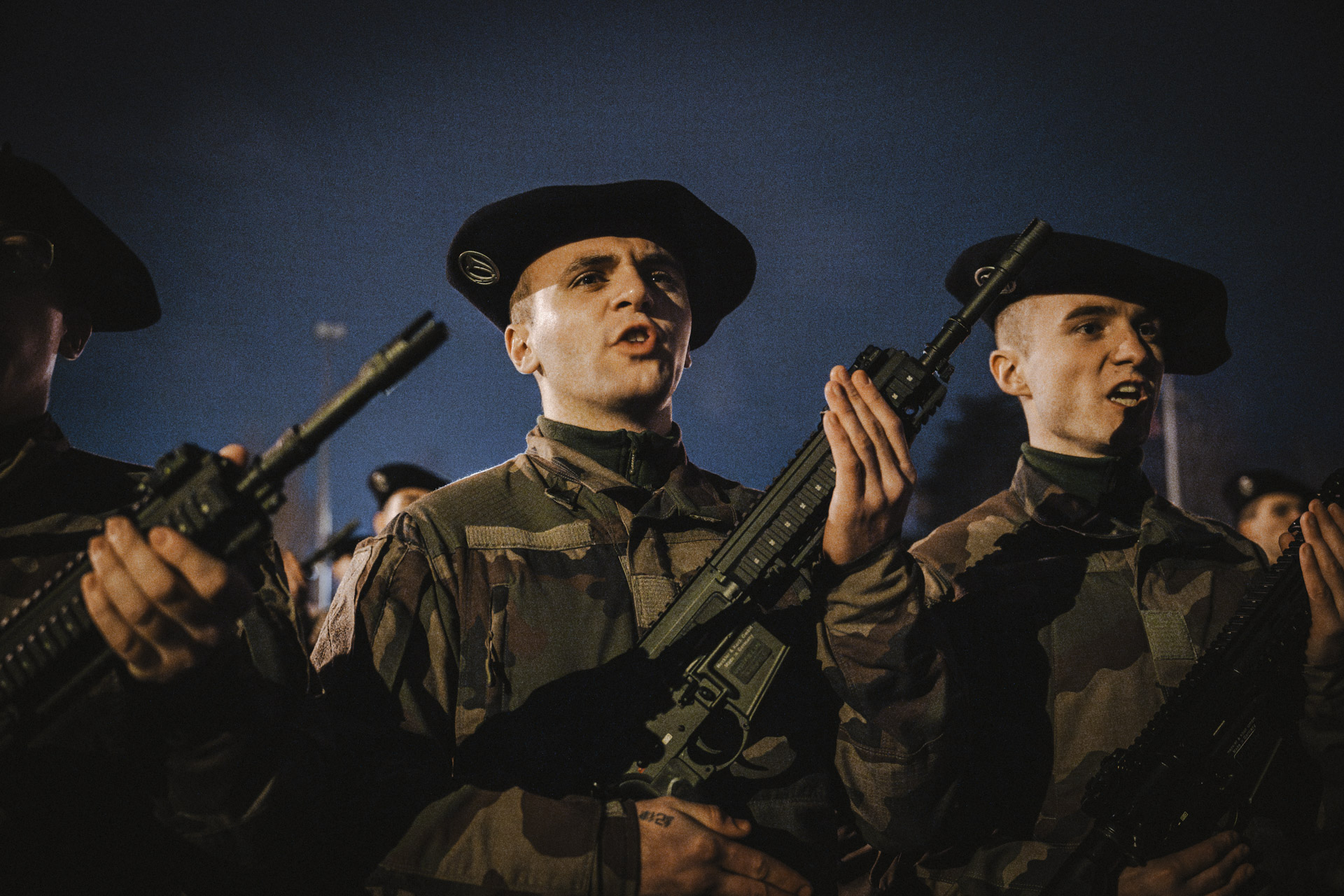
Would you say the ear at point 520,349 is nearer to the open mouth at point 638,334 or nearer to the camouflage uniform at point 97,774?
the open mouth at point 638,334

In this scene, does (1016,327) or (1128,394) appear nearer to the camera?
(1128,394)

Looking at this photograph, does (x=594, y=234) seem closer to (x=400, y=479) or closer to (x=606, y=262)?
(x=606, y=262)

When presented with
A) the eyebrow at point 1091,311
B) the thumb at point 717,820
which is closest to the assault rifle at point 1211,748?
the eyebrow at point 1091,311

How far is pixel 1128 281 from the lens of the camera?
3.41 m

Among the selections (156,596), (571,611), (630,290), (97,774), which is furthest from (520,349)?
(97,774)

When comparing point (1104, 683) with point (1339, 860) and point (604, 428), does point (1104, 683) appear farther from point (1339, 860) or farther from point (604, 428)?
point (604, 428)

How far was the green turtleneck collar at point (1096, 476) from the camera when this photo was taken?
333cm

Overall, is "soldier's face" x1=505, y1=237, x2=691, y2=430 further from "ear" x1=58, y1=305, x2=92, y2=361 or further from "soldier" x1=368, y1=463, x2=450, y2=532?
"soldier" x1=368, y1=463, x2=450, y2=532

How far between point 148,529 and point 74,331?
151 cm

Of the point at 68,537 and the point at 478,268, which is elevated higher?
the point at 478,268

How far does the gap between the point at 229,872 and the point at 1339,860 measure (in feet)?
12.0

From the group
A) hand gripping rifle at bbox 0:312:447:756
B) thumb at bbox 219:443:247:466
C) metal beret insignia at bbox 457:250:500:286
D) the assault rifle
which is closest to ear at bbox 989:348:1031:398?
the assault rifle

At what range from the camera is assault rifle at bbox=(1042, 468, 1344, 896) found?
2.51 m

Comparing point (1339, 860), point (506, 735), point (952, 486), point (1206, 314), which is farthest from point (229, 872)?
point (952, 486)
